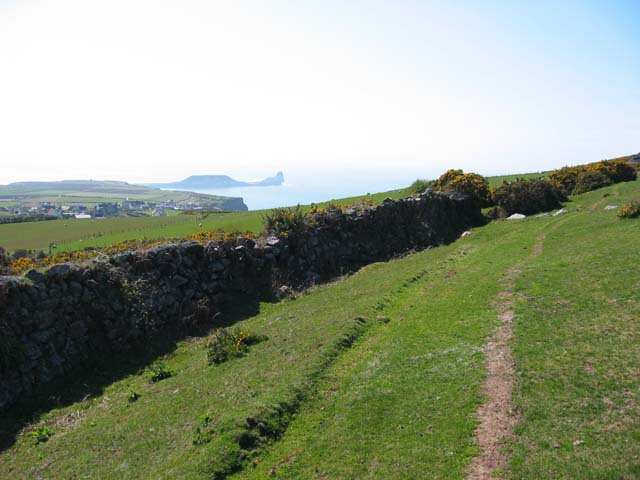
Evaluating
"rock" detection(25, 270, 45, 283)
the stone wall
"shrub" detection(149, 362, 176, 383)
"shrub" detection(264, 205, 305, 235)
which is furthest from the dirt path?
"rock" detection(25, 270, 45, 283)

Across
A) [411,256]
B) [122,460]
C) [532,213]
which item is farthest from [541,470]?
[532,213]

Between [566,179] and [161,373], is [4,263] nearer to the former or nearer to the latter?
[161,373]

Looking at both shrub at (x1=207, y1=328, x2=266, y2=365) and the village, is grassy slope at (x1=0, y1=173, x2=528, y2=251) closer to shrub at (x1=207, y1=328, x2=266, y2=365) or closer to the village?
shrub at (x1=207, y1=328, x2=266, y2=365)

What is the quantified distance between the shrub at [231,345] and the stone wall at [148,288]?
4.73 m

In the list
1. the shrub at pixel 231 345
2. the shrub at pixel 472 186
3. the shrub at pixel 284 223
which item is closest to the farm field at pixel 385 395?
the shrub at pixel 231 345

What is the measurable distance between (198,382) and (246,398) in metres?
3.63

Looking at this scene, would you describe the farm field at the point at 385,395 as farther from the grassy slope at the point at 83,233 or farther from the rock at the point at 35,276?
the grassy slope at the point at 83,233

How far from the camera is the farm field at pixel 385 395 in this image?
403 inches

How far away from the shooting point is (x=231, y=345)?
65.1ft

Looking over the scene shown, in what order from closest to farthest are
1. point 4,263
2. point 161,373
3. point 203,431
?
point 203,431 < point 161,373 < point 4,263

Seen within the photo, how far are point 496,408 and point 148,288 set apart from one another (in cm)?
1962

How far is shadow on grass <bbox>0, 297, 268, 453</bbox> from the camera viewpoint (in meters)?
16.2

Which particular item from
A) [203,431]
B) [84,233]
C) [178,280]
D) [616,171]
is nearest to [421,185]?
[616,171]

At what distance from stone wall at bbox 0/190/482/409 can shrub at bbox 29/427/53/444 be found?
2.77 m
